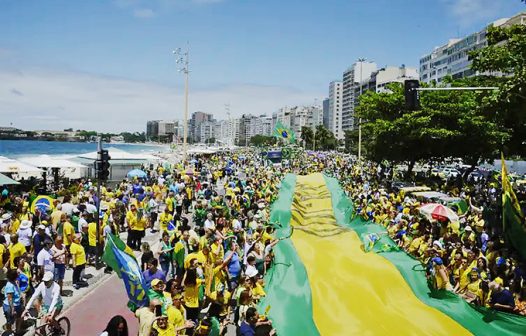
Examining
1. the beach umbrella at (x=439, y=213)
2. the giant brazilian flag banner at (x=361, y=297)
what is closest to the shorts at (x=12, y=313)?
the giant brazilian flag banner at (x=361, y=297)

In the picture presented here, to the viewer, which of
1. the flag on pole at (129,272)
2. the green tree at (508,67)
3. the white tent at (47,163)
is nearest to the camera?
the flag on pole at (129,272)

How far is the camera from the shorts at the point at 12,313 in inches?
348

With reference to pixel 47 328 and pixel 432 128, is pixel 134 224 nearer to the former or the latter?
pixel 47 328

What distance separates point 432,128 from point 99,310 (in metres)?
27.1

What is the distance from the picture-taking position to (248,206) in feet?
65.3

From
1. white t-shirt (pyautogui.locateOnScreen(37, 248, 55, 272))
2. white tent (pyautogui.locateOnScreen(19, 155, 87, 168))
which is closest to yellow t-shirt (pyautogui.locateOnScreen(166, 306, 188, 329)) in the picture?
white t-shirt (pyautogui.locateOnScreen(37, 248, 55, 272))

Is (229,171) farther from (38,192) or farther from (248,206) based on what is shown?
(248,206)

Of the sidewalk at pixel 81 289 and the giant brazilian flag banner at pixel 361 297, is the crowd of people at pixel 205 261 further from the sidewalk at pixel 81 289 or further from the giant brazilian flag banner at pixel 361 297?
the giant brazilian flag banner at pixel 361 297

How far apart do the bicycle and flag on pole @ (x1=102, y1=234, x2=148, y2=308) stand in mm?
1480

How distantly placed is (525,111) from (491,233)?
4.51 m

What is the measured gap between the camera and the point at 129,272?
26.3 feet

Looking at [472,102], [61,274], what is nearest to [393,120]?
[472,102]

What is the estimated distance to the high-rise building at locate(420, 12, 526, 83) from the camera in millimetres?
105188

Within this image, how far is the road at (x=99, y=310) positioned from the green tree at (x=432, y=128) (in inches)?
967
